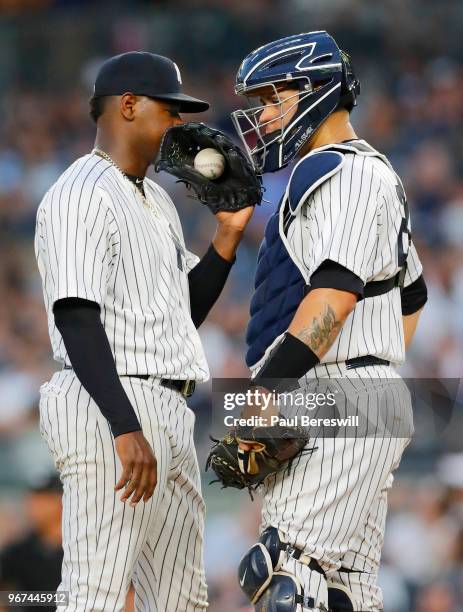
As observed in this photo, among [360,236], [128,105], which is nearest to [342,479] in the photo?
[360,236]

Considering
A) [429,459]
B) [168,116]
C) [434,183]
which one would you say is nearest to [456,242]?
[434,183]

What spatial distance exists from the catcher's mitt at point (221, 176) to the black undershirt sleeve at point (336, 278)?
0.63 m

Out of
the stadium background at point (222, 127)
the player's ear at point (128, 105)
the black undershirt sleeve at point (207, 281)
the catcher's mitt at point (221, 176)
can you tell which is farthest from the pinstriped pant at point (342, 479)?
the stadium background at point (222, 127)

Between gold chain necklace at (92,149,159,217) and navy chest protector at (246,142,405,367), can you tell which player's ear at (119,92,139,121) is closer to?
gold chain necklace at (92,149,159,217)

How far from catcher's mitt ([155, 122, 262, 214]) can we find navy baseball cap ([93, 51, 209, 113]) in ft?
0.35

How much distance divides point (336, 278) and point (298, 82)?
58 centimetres

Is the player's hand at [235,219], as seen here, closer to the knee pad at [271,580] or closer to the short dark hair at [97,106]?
the short dark hair at [97,106]

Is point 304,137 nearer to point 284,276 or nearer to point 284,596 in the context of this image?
point 284,276

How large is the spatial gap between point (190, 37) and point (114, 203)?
5546 millimetres

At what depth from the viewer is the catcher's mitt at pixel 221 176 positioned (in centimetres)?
315

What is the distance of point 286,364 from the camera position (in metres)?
2.64

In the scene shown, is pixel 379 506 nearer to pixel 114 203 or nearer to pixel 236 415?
pixel 236 415

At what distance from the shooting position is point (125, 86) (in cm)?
302

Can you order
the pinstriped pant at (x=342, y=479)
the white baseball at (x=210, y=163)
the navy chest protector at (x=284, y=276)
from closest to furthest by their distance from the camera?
the pinstriped pant at (x=342, y=479)
the navy chest protector at (x=284, y=276)
the white baseball at (x=210, y=163)
